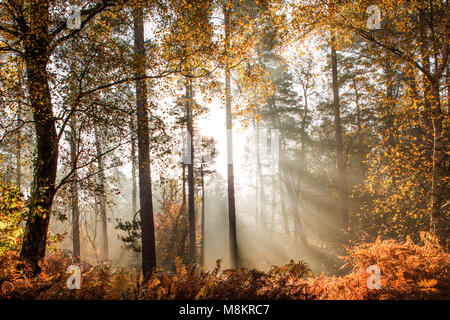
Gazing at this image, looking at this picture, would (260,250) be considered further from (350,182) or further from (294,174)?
(350,182)

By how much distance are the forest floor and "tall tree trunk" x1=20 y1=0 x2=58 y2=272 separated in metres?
0.84

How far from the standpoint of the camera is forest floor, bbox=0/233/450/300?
3006mm

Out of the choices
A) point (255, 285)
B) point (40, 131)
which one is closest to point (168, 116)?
point (40, 131)

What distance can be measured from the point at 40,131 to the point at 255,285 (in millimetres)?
4754

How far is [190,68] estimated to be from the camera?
5051mm

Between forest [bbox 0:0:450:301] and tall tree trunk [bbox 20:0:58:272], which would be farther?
tall tree trunk [bbox 20:0:58:272]

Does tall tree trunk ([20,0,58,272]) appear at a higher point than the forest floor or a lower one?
higher

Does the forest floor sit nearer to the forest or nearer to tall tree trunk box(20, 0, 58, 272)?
the forest

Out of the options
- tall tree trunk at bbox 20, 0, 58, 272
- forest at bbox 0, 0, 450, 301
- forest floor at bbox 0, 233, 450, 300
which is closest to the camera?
forest floor at bbox 0, 233, 450, 300

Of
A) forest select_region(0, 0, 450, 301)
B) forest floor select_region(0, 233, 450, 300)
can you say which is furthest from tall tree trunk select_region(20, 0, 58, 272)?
forest floor select_region(0, 233, 450, 300)

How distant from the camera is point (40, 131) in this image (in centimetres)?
465
